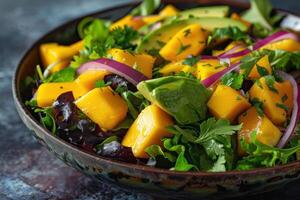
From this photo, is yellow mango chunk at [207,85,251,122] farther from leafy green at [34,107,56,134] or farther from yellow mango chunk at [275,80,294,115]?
leafy green at [34,107,56,134]

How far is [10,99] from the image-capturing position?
224cm

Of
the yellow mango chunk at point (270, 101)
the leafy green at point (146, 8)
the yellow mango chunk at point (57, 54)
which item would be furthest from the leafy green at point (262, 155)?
the leafy green at point (146, 8)

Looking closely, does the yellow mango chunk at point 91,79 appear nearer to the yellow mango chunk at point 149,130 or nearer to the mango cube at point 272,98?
the yellow mango chunk at point 149,130

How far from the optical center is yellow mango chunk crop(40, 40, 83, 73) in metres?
1.96

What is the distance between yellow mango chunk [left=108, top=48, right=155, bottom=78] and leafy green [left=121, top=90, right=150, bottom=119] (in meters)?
0.11

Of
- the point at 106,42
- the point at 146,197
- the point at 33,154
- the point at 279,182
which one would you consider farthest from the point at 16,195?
the point at 279,182

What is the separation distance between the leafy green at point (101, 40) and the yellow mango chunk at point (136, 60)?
0.38ft

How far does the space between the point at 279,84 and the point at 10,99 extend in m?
1.06

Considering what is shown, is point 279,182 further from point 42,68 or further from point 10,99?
point 10,99

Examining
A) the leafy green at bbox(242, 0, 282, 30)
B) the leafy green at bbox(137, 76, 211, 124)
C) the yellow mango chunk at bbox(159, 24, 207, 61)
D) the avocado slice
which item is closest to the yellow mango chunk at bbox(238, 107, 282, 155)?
the leafy green at bbox(137, 76, 211, 124)

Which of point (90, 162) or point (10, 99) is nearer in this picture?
point (90, 162)

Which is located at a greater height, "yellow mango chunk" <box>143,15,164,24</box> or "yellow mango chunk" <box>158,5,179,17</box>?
"yellow mango chunk" <box>143,15,164,24</box>

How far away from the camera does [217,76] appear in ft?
5.34

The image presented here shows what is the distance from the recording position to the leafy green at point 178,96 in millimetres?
1474
